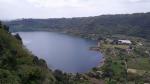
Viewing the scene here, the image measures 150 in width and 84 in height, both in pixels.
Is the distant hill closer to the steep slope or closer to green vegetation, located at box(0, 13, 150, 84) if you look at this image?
green vegetation, located at box(0, 13, 150, 84)

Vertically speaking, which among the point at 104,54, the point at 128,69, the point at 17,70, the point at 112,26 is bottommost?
the point at 104,54

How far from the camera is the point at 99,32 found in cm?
10462

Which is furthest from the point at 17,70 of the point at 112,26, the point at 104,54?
the point at 112,26

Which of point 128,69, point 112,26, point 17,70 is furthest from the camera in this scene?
point 112,26

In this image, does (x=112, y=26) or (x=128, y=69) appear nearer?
(x=128, y=69)

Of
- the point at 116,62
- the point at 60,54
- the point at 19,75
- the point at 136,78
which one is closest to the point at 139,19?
the point at 60,54

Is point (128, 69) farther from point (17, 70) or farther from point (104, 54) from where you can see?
point (17, 70)

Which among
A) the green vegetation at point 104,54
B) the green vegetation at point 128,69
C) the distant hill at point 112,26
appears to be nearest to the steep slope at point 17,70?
the green vegetation at point 104,54

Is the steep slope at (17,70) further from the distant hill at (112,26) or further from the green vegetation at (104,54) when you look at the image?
the distant hill at (112,26)

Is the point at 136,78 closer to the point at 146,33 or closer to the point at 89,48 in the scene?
the point at 89,48

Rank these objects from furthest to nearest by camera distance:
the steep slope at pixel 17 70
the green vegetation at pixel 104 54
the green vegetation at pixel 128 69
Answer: the green vegetation at pixel 128 69
the green vegetation at pixel 104 54
the steep slope at pixel 17 70

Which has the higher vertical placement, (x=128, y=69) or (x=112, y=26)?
(x=112, y=26)

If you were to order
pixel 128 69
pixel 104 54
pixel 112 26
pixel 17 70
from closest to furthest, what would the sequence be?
pixel 17 70 < pixel 128 69 < pixel 104 54 < pixel 112 26

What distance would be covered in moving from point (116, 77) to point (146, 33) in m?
56.4
